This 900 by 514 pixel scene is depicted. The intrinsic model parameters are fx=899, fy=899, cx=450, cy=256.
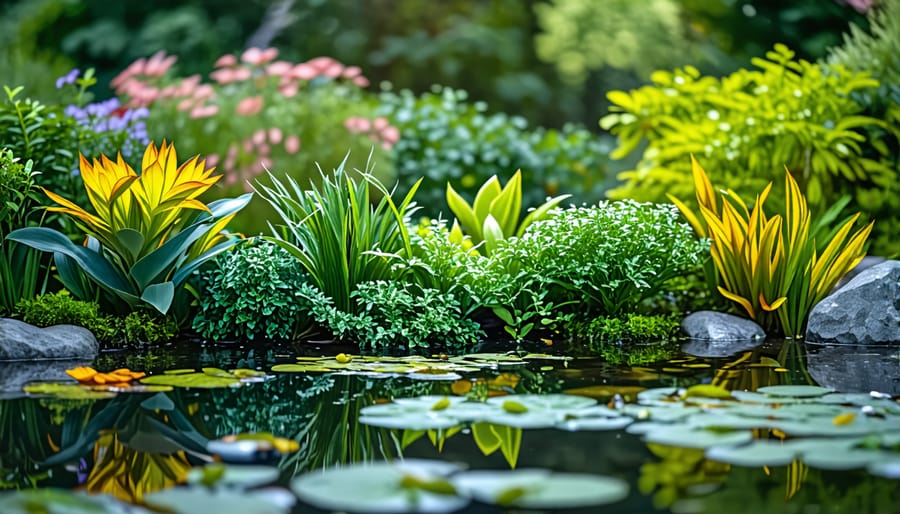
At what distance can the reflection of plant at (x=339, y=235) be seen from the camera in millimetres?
4059

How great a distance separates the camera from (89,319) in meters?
3.83

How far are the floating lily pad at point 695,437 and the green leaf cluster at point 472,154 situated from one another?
14.6ft

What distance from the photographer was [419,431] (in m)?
2.32

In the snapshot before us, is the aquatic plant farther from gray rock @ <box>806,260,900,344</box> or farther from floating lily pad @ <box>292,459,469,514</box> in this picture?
gray rock @ <box>806,260,900,344</box>

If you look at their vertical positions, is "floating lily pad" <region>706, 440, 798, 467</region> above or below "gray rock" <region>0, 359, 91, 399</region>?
below

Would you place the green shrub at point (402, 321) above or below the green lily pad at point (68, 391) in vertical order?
above

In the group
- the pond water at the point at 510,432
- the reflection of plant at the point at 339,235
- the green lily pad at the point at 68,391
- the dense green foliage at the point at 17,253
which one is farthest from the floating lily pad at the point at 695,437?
the dense green foliage at the point at 17,253

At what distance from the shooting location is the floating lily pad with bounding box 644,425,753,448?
6.84 feet

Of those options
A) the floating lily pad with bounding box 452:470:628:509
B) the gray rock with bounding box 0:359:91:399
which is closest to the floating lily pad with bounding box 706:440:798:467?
the floating lily pad with bounding box 452:470:628:509

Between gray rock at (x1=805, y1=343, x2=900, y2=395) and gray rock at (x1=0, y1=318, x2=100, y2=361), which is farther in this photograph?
gray rock at (x1=0, y1=318, x2=100, y2=361)

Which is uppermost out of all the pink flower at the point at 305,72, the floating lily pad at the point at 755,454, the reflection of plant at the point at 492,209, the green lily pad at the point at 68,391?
the pink flower at the point at 305,72

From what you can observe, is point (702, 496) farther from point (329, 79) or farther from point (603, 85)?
point (603, 85)

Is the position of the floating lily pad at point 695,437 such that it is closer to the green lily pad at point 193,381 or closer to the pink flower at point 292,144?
the green lily pad at point 193,381

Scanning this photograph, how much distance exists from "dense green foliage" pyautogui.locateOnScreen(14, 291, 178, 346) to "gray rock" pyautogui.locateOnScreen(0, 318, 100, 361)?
12 centimetres
